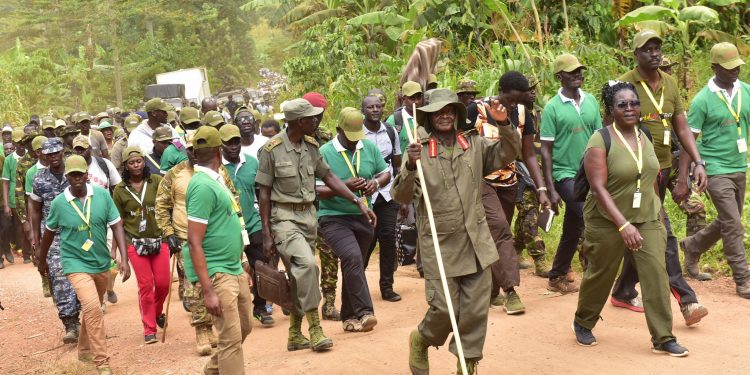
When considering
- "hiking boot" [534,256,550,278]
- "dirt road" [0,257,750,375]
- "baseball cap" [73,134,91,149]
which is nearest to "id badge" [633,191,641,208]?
"dirt road" [0,257,750,375]

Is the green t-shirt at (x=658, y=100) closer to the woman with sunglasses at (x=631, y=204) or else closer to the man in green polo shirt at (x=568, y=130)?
the man in green polo shirt at (x=568, y=130)

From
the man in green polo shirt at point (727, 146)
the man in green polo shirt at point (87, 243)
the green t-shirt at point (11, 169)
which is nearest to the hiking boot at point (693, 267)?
the man in green polo shirt at point (727, 146)

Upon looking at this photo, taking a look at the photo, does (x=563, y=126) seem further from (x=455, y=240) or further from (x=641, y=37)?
(x=455, y=240)

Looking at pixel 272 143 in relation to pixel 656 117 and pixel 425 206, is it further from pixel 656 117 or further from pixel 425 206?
pixel 656 117

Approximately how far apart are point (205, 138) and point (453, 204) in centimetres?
174

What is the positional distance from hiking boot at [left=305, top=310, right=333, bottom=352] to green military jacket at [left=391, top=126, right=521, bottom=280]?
5.56 ft

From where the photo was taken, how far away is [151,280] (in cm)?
933

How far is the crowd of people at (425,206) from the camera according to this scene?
21.4ft

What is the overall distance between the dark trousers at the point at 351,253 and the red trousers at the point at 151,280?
1.64 metres

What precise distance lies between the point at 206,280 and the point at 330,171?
2.23 m

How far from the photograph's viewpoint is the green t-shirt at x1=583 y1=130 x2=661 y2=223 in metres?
6.91

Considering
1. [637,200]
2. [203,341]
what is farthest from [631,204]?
[203,341]

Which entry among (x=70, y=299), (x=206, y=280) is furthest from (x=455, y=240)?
(x=70, y=299)

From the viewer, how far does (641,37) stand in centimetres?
808
